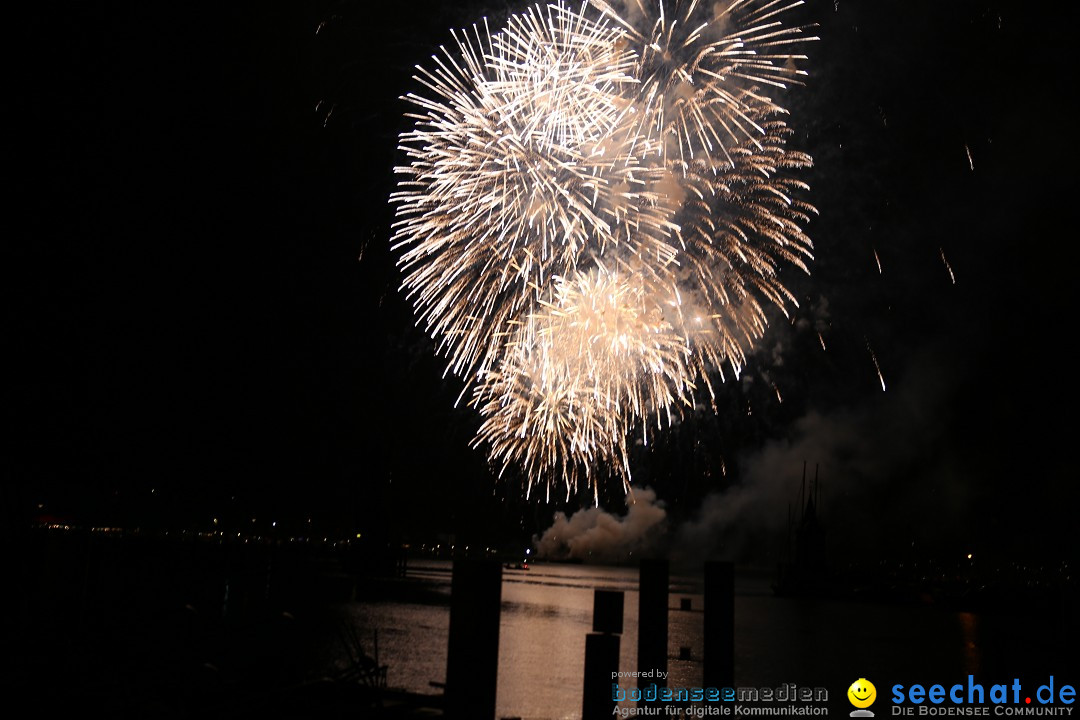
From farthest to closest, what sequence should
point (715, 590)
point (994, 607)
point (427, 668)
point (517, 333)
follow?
point (994, 607), point (427, 668), point (517, 333), point (715, 590)

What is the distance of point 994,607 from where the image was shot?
319 ft

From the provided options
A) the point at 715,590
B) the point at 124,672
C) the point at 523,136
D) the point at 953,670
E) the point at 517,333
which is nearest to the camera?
the point at 715,590

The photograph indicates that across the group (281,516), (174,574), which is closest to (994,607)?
(174,574)

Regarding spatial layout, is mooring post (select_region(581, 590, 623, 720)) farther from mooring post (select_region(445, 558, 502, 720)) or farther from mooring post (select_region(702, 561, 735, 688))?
mooring post (select_region(445, 558, 502, 720))

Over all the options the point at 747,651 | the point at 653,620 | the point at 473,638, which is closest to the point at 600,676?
the point at 473,638

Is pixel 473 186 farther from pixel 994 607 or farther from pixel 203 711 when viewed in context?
pixel 994 607

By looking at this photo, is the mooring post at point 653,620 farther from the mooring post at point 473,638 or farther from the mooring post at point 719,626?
the mooring post at point 473,638

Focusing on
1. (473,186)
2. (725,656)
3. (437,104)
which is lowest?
(725,656)

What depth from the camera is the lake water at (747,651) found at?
85.1 feet

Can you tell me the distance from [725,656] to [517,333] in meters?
8.35

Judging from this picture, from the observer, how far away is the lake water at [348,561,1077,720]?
2594cm

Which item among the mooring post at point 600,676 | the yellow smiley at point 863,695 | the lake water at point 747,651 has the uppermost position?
the mooring post at point 600,676

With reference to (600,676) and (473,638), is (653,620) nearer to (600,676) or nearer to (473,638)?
(600,676)

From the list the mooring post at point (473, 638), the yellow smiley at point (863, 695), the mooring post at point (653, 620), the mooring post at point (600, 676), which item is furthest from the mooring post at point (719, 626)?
the yellow smiley at point (863, 695)
